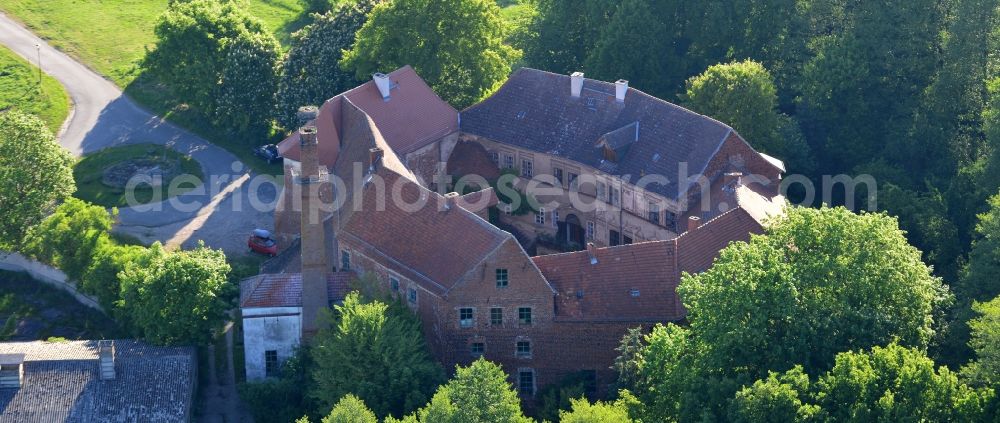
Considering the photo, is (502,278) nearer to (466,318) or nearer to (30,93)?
(466,318)

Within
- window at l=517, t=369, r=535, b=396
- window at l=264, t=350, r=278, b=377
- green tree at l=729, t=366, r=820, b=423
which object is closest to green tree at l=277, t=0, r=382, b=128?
window at l=264, t=350, r=278, b=377

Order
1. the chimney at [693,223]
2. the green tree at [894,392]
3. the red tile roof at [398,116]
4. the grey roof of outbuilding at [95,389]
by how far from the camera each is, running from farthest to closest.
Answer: the red tile roof at [398,116], the chimney at [693,223], the grey roof of outbuilding at [95,389], the green tree at [894,392]

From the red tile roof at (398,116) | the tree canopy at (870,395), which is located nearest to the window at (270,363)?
the red tile roof at (398,116)

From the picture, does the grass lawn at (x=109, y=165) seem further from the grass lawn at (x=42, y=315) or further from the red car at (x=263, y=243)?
the grass lawn at (x=42, y=315)

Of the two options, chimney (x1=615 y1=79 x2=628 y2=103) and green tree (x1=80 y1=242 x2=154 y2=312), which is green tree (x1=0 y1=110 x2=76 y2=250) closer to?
green tree (x1=80 y1=242 x2=154 y2=312)

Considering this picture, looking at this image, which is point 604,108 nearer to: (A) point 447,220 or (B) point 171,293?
(A) point 447,220

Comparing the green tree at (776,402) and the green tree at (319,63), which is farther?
the green tree at (319,63)

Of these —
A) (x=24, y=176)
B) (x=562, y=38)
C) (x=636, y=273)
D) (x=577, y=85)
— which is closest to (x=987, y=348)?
(x=636, y=273)
